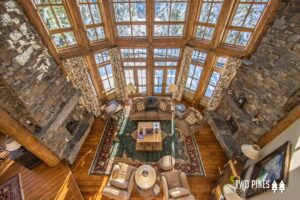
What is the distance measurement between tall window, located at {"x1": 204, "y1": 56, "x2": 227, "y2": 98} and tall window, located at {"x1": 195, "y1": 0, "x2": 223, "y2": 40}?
1.02 meters

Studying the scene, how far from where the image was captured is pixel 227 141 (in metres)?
5.76

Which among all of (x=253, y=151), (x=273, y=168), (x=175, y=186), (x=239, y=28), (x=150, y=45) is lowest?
(x=175, y=186)

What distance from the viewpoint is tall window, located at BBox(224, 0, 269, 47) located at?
15.3 ft

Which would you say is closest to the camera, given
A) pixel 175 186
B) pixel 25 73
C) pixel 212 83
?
pixel 25 73

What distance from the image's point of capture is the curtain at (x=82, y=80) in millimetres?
5663

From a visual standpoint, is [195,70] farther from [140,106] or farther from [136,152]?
[136,152]

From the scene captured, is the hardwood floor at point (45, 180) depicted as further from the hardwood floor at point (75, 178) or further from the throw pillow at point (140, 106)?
the throw pillow at point (140, 106)

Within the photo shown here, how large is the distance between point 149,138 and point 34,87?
397 cm

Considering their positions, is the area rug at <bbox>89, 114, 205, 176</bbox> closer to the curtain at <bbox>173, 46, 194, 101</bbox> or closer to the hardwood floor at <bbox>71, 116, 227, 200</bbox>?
the hardwood floor at <bbox>71, 116, 227, 200</bbox>

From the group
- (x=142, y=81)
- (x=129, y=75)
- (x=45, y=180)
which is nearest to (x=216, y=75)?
(x=142, y=81)

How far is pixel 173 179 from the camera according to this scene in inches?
190

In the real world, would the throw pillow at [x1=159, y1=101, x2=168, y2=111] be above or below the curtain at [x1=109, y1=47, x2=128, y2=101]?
below

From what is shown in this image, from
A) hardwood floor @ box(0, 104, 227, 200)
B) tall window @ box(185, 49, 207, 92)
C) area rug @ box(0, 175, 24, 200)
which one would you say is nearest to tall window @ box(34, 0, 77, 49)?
hardwood floor @ box(0, 104, 227, 200)

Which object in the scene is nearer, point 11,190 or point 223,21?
point 11,190
